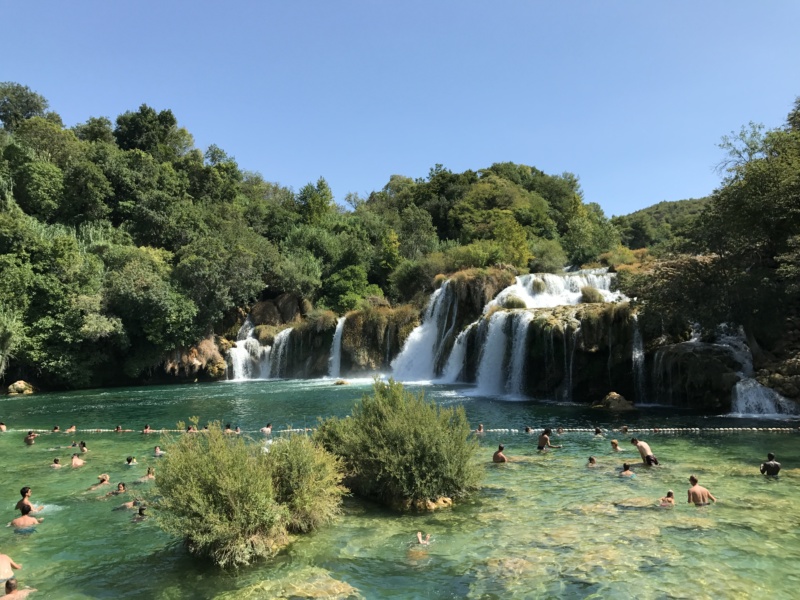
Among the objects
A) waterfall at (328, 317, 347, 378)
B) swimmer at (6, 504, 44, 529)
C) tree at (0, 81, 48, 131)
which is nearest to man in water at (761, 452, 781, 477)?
swimmer at (6, 504, 44, 529)

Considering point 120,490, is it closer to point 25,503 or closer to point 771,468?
point 25,503

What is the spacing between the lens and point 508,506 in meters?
10.3

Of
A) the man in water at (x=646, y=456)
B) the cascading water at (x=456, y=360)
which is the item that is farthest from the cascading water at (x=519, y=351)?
the man in water at (x=646, y=456)

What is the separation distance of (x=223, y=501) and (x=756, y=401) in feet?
63.4

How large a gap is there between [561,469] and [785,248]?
14317mm

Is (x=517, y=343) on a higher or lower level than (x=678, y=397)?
higher

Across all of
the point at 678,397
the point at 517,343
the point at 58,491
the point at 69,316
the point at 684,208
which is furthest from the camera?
the point at 684,208

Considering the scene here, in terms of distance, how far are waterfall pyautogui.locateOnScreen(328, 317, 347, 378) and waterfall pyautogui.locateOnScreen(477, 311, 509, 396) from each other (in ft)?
45.1

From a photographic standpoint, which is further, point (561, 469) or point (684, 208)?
point (684, 208)

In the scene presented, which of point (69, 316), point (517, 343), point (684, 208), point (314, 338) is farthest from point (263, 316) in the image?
point (684, 208)

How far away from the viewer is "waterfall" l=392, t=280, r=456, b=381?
35.8 m

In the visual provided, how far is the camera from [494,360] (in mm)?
28578

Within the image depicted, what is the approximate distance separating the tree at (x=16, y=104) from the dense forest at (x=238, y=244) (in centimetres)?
19

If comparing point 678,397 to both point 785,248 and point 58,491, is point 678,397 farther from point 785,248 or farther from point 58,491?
point 58,491
